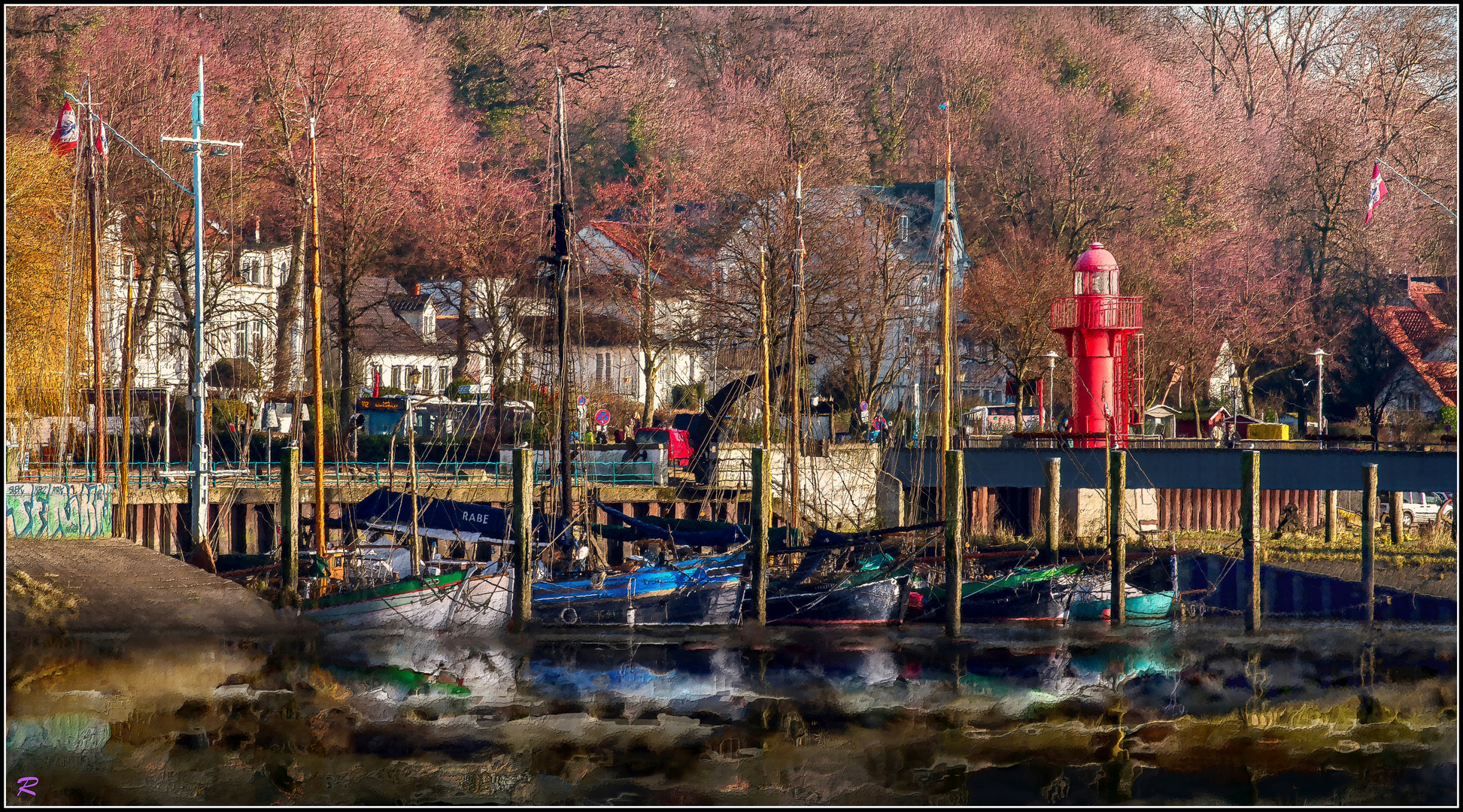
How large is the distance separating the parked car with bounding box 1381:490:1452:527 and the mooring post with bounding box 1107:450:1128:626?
16.0 m

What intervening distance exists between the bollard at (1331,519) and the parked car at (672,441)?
18.0m

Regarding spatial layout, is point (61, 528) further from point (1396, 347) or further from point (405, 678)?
point (1396, 347)

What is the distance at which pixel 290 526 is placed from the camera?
84.4ft

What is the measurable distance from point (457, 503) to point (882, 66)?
48.1 meters

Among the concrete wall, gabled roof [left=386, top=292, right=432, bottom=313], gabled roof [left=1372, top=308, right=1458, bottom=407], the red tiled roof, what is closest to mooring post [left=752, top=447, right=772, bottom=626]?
the concrete wall

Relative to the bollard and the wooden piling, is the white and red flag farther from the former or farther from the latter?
the bollard

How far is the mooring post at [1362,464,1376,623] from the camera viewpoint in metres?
27.2

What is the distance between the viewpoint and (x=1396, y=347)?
55.6 m

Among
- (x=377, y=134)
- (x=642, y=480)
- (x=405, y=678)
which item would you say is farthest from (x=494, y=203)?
(x=405, y=678)

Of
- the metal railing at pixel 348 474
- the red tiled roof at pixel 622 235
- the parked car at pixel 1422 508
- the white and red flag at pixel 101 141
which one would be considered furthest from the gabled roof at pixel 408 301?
the parked car at pixel 1422 508

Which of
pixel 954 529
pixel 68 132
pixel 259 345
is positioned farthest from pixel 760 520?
pixel 259 345

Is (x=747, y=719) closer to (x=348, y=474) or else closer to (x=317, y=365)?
(x=317, y=365)

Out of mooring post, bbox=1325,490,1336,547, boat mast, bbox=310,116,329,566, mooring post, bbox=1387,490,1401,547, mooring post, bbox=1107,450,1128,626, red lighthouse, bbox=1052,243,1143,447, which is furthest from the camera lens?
red lighthouse, bbox=1052,243,1143,447

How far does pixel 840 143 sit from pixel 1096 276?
1008 inches
